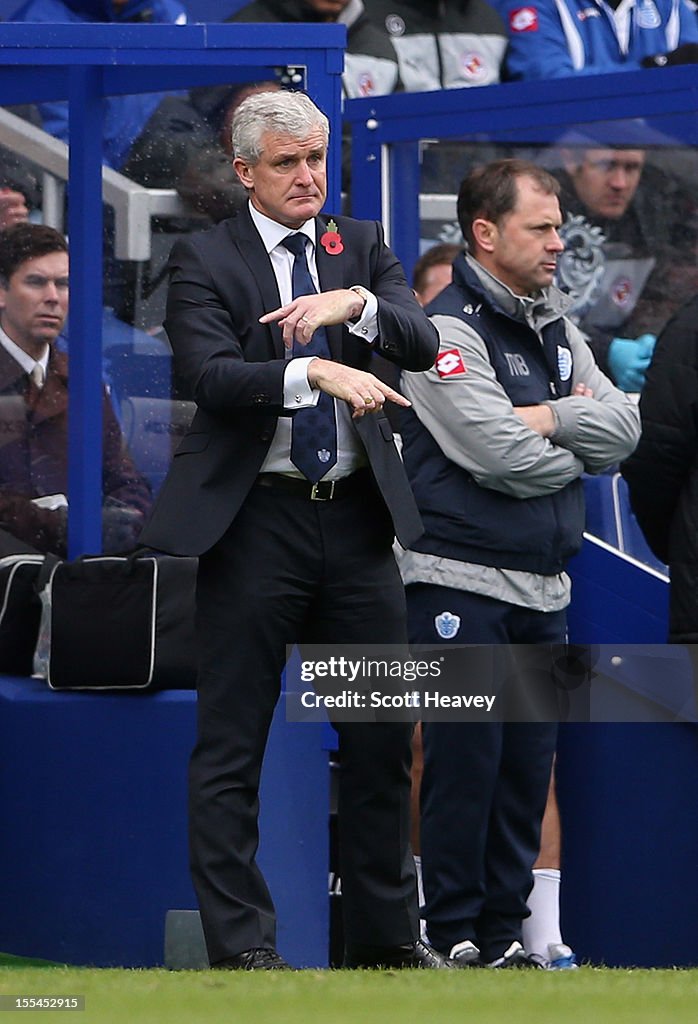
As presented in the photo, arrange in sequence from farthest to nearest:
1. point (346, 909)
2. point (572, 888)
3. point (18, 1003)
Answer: point (572, 888), point (346, 909), point (18, 1003)

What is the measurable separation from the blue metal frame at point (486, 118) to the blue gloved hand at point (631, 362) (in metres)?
0.64

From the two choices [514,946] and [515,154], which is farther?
[515,154]

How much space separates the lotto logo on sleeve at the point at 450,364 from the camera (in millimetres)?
5730

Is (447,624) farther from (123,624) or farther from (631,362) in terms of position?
(631,362)

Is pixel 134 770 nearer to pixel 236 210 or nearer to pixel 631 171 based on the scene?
pixel 236 210

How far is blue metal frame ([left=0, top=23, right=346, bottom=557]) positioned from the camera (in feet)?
18.9

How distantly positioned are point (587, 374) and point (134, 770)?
5.60 feet

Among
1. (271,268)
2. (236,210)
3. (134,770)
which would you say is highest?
(236,210)

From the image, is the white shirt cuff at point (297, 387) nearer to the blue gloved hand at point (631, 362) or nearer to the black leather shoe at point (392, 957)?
the black leather shoe at point (392, 957)

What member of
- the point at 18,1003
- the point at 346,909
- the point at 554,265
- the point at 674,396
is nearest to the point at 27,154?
the point at 554,265

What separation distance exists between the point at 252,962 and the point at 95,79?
279 cm

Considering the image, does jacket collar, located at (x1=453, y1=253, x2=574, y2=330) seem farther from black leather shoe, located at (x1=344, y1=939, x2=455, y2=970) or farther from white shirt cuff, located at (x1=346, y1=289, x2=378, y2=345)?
black leather shoe, located at (x1=344, y1=939, x2=455, y2=970)

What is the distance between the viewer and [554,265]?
234 inches

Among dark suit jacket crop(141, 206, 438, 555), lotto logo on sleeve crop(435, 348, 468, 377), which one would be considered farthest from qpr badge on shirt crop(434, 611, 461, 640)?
dark suit jacket crop(141, 206, 438, 555)
